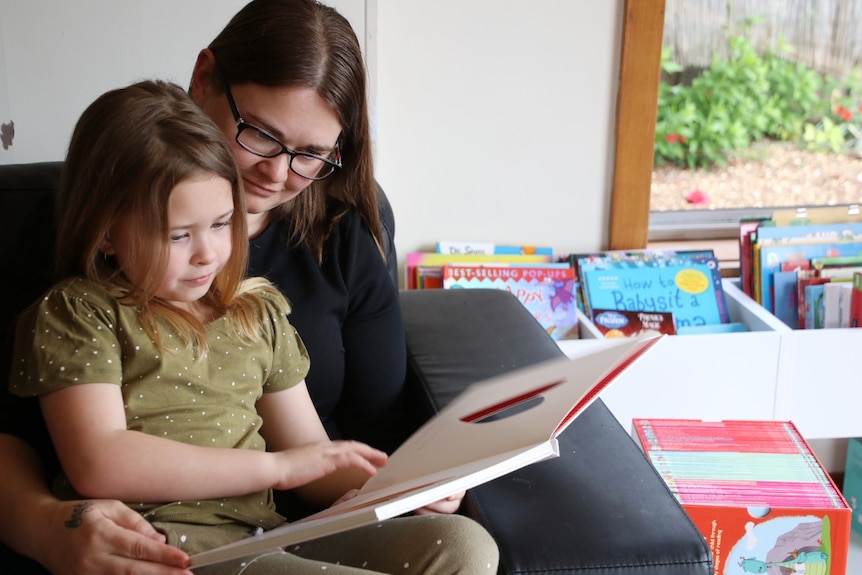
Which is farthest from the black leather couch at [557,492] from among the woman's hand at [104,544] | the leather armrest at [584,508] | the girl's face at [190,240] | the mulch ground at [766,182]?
the mulch ground at [766,182]

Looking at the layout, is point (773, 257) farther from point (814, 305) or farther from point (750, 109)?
point (750, 109)

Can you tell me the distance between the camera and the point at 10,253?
124 centimetres

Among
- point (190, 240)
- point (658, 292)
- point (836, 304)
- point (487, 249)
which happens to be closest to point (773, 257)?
point (836, 304)

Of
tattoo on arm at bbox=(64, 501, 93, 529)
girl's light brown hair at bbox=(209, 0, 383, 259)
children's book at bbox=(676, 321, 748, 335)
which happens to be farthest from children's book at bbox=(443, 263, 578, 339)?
tattoo on arm at bbox=(64, 501, 93, 529)

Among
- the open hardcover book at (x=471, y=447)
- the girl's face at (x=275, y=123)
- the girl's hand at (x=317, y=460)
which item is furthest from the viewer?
the girl's face at (x=275, y=123)

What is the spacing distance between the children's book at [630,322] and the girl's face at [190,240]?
126 centimetres

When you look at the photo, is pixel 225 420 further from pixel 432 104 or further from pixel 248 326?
pixel 432 104

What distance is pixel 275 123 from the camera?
121 cm

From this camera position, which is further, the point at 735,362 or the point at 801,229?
the point at 801,229

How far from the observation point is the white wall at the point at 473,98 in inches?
73.4

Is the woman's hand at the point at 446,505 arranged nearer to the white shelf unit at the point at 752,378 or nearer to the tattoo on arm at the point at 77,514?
the tattoo on arm at the point at 77,514

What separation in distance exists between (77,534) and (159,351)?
0.23 m

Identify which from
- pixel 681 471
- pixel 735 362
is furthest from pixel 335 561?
pixel 735 362

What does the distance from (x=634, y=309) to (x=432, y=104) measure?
68 centimetres
